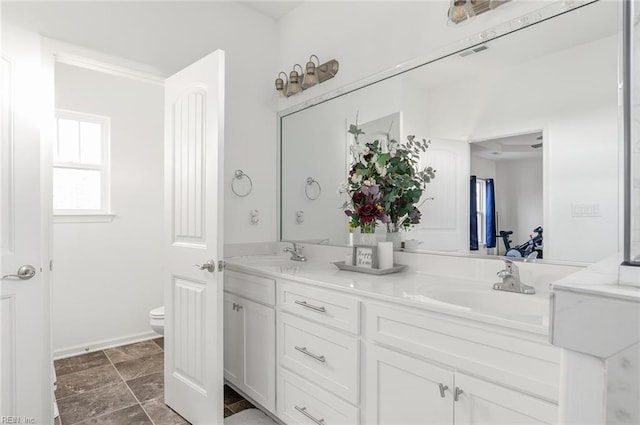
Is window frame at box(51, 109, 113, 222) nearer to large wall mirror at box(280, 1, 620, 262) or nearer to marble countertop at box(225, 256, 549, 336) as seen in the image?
marble countertop at box(225, 256, 549, 336)

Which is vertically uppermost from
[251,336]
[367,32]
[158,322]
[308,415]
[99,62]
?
[367,32]

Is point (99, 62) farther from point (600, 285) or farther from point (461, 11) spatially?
point (600, 285)

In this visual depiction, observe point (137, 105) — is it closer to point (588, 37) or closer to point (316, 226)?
point (316, 226)

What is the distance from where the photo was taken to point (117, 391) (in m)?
2.39

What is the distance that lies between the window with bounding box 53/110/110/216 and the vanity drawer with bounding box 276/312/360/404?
7.33ft

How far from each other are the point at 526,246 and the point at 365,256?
75 cm

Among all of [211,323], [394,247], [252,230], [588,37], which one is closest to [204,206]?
[211,323]

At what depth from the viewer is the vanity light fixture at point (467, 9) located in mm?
1604

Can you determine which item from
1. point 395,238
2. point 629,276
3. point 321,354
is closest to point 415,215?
point 395,238

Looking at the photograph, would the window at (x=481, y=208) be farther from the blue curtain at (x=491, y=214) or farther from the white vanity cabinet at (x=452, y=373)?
the white vanity cabinet at (x=452, y=373)

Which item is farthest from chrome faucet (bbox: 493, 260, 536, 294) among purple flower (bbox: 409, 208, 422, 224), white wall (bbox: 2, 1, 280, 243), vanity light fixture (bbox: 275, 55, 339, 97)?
white wall (bbox: 2, 1, 280, 243)

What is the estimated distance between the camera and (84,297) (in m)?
3.04

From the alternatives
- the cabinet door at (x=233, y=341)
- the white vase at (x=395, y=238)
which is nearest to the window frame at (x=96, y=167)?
the cabinet door at (x=233, y=341)

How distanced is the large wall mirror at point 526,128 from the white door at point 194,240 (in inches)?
36.9
